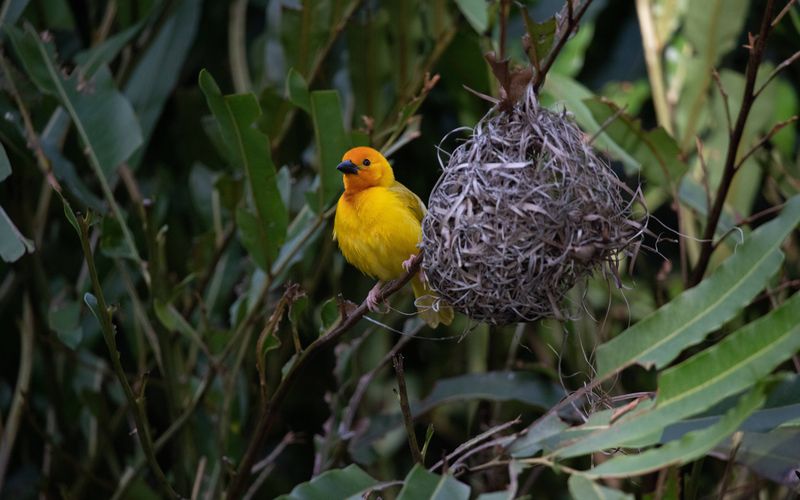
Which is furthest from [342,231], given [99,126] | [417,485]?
[417,485]

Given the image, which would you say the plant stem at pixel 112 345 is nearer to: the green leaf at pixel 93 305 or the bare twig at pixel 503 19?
the green leaf at pixel 93 305

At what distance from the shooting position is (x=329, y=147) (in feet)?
9.68

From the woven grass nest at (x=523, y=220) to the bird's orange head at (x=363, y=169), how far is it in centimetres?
70

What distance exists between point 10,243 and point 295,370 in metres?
0.79

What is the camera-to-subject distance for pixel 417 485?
6.40 ft

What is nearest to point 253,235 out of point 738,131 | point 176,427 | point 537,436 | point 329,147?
point 329,147

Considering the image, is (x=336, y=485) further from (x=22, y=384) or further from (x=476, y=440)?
(x=22, y=384)

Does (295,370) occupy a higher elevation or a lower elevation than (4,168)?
lower

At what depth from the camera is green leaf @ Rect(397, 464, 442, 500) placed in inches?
76.5

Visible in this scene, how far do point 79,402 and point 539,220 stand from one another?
230 cm

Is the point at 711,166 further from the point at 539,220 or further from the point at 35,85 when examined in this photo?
the point at 35,85

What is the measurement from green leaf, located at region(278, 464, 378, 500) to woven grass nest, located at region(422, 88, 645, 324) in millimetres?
447

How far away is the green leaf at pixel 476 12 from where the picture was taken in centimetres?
330

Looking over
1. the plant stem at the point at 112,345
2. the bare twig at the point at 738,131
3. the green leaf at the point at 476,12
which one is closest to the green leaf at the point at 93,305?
the plant stem at the point at 112,345
